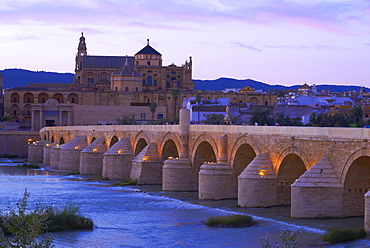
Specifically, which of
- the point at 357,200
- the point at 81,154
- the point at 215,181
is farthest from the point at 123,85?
the point at 357,200

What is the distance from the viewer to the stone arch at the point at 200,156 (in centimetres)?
3491

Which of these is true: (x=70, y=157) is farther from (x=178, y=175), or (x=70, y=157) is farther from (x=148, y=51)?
(x=148, y=51)

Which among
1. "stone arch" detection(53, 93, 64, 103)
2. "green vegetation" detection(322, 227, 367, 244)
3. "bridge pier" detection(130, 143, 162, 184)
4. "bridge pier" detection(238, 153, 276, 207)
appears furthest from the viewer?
"stone arch" detection(53, 93, 64, 103)

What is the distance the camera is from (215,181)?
30.2m

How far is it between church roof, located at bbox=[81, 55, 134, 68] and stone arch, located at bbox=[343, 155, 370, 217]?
104 m

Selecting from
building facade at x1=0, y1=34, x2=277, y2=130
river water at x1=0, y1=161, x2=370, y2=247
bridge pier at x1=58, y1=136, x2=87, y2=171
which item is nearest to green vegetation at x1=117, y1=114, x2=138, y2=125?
building facade at x1=0, y1=34, x2=277, y2=130

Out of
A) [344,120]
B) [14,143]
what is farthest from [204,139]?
[14,143]

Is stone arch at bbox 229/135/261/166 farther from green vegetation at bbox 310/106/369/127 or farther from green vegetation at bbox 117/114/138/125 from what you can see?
green vegetation at bbox 117/114/138/125

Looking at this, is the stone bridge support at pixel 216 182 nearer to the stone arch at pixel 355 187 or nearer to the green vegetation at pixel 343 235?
the stone arch at pixel 355 187

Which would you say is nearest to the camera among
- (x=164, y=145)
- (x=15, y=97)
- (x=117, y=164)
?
(x=164, y=145)

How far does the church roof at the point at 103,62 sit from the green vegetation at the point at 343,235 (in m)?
107

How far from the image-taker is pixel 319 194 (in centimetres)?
2303

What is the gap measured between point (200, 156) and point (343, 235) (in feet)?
51.7

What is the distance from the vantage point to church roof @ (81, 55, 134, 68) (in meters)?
126
